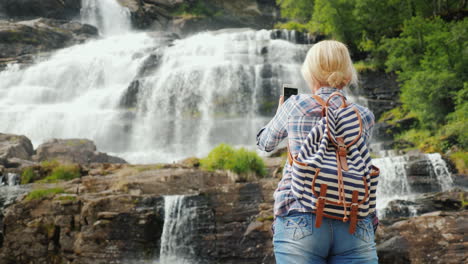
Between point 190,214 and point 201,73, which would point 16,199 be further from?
point 201,73

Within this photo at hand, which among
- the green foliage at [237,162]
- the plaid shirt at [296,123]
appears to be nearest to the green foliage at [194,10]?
the green foliage at [237,162]

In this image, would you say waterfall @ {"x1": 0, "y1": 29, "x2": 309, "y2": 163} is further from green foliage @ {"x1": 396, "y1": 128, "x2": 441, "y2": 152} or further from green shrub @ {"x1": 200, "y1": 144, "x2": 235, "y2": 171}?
green shrub @ {"x1": 200, "y1": 144, "x2": 235, "y2": 171}

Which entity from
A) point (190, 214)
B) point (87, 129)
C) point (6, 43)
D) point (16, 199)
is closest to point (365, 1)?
point (87, 129)

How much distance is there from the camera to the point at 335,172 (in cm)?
178

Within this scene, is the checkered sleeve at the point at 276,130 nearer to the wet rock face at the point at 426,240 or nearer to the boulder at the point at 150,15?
the wet rock face at the point at 426,240

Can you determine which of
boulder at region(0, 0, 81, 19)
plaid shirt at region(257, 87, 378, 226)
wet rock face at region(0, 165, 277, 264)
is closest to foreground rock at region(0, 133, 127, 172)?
wet rock face at region(0, 165, 277, 264)

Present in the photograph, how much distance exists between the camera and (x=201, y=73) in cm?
2114

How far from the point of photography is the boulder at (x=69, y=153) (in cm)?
1379

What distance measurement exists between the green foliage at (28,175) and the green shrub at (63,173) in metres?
0.37

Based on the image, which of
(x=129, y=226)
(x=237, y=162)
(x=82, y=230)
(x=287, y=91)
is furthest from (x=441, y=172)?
(x=287, y=91)

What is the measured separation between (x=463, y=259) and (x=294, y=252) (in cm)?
634

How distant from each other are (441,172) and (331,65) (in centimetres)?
1113

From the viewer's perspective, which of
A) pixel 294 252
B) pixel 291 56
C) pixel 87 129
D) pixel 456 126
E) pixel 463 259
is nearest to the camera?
pixel 294 252

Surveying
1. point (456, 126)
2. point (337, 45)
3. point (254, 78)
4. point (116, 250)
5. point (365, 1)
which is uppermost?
point (365, 1)
